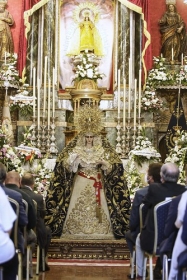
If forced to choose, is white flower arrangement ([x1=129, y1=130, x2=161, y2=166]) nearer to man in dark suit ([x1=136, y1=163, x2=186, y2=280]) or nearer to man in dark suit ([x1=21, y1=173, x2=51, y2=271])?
man in dark suit ([x1=21, y1=173, x2=51, y2=271])

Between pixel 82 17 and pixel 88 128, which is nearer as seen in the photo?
pixel 88 128

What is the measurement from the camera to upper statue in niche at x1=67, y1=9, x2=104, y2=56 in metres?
15.7

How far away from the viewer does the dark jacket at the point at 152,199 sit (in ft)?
23.0

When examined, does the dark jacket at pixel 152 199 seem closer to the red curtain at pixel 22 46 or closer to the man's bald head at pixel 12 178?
the man's bald head at pixel 12 178

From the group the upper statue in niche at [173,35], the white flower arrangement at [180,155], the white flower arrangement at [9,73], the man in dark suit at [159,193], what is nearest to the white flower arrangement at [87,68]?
the white flower arrangement at [9,73]

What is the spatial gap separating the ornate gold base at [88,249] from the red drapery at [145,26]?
21.1 ft

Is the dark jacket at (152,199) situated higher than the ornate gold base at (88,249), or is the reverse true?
the dark jacket at (152,199)

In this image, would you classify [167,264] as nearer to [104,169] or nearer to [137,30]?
[104,169]

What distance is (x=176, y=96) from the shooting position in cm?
1548

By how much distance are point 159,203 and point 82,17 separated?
10.3 metres

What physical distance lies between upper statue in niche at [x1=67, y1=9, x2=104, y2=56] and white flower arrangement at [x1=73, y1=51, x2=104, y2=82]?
0.25 m

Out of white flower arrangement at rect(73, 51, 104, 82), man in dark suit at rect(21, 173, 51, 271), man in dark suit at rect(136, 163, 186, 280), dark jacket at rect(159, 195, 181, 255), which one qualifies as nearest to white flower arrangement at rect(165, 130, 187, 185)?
man in dark suit at rect(21, 173, 51, 271)

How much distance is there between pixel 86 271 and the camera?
8961mm

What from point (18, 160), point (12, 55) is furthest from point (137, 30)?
point (18, 160)
